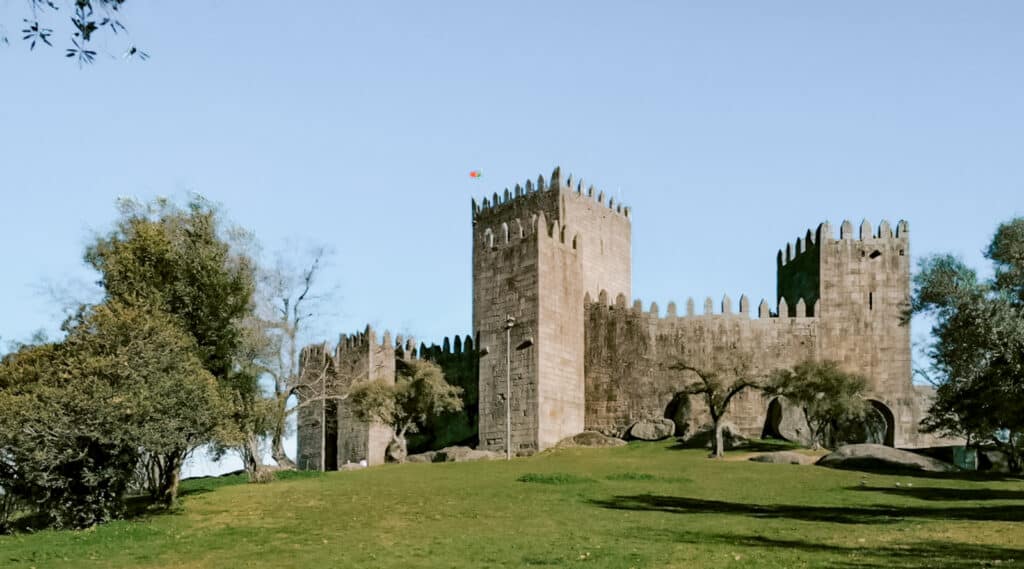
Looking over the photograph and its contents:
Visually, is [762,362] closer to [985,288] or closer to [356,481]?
[356,481]

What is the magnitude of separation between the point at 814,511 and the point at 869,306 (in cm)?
3093

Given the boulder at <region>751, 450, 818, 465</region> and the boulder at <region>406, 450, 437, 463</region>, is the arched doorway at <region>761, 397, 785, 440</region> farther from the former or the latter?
the boulder at <region>406, 450, 437, 463</region>

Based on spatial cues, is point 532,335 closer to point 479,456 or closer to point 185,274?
point 479,456

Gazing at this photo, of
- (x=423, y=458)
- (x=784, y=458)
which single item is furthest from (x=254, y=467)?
(x=784, y=458)

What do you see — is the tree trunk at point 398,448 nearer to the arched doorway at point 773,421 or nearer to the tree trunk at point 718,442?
the tree trunk at point 718,442

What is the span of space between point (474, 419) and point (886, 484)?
80.1 ft

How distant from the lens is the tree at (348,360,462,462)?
53375 millimetres

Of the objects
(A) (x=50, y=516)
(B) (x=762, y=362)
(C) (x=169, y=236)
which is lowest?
(A) (x=50, y=516)

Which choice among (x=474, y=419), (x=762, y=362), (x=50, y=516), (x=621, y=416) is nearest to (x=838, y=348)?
(x=762, y=362)

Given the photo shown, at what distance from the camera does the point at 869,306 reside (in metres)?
56.1

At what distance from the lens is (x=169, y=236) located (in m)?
34.2

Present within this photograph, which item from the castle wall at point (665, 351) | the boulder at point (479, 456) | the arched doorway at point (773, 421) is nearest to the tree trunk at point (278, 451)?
the boulder at point (479, 456)

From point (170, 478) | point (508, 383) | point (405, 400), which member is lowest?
point (170, 478)

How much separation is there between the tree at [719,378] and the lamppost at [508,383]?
7.29 meters
